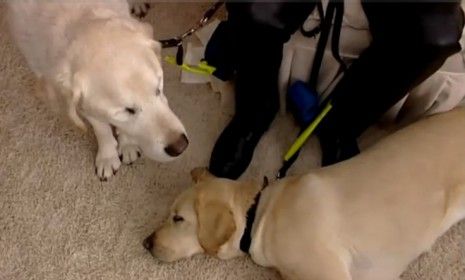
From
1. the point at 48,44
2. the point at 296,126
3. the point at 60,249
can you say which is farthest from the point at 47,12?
the point at 296,126

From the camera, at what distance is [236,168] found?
1.69 m

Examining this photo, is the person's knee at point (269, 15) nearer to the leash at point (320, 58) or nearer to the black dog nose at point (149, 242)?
the leash at point (320, 58)

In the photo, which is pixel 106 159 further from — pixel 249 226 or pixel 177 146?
pixel 249 226

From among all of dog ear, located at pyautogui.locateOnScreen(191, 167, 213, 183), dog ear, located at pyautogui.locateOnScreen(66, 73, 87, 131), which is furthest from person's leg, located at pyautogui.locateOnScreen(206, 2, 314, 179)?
dog ear, located at pyautogui.locateOnScreen(66, 73, 87, 131)

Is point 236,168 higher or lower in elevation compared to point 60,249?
higher

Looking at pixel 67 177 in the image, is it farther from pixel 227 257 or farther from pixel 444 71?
pixel 444 71

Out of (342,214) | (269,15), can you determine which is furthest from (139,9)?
(342,214)

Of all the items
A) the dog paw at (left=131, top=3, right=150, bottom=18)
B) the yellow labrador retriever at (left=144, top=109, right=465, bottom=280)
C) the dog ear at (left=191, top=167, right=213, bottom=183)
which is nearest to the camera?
the yellow labrador retriever at (left=144, top=109, right=465, bottom=280)

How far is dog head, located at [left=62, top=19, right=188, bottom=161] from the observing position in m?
1.32

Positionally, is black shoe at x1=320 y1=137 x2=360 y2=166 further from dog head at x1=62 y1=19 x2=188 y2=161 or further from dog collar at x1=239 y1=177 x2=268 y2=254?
dog head at x1=62 y1=19 x2=188 y2=161

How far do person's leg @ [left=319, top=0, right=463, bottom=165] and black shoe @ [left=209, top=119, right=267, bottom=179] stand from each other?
190 mm

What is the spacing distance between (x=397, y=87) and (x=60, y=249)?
2.96ft

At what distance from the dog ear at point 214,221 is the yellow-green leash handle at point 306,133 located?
352 mm

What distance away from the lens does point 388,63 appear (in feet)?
4.72
